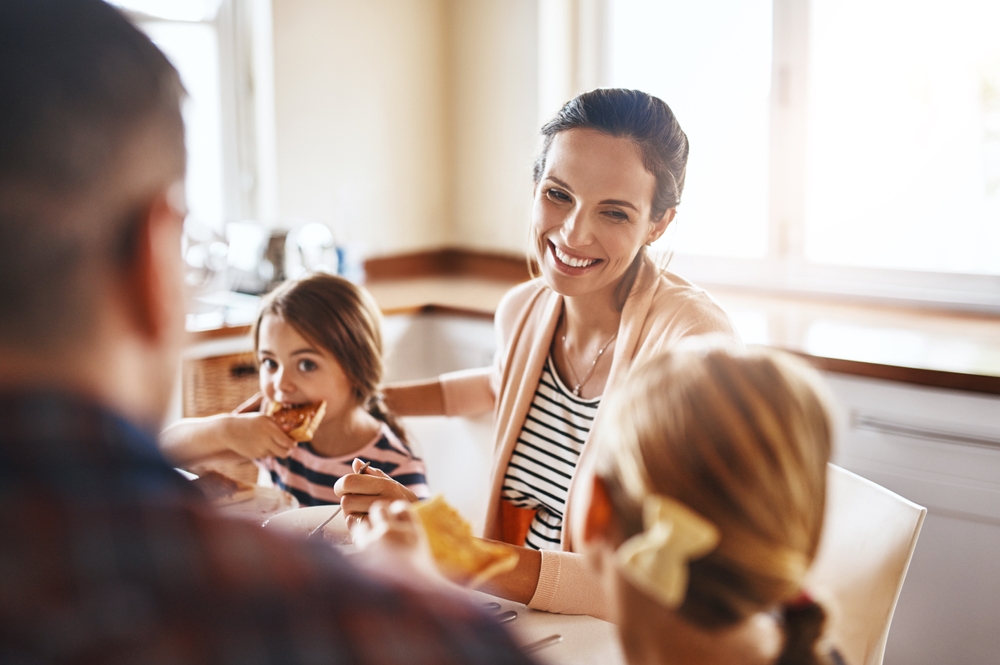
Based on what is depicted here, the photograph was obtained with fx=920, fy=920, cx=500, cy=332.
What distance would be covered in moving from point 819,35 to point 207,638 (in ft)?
8.99

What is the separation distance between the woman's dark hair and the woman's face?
0.05 feet

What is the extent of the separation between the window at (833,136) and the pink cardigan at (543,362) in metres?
1.36

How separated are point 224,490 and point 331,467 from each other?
31cm

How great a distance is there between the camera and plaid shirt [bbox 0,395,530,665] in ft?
1.41

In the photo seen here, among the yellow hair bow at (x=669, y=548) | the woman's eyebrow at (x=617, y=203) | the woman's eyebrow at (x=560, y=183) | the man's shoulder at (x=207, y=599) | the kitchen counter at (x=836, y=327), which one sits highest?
the woman's eyebrow at (x=560, y=183)

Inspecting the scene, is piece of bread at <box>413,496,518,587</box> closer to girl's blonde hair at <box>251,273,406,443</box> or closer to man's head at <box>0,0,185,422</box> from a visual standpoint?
man's head at <box>0,0,185,422</box>

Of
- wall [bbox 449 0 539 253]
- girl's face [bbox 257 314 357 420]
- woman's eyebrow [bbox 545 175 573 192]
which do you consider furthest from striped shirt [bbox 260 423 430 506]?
wall [bbox 449 0 539 253]

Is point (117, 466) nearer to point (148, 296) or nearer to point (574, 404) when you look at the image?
point (148, 296)

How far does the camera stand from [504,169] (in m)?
3.32

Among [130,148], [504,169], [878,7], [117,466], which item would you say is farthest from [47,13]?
[504,169]

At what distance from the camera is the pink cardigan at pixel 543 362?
1.13m

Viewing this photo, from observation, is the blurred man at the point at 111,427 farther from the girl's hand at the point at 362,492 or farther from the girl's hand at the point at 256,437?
the girl's hand at the point at 256,437

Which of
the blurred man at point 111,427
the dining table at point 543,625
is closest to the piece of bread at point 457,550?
the dining table at point 543,625

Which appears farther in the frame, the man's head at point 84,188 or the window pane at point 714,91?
the window pane at point 714,91
